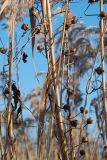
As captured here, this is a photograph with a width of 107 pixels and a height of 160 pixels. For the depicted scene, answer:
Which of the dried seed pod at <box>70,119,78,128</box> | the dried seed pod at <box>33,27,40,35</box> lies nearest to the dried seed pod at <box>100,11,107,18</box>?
the dried seed pod at <box>33,27,40,35</box>

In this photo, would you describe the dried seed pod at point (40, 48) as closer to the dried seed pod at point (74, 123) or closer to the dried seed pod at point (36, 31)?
the dried seed pod at point (36, 31)

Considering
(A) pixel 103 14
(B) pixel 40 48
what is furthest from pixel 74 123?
(A) pixel 103 14

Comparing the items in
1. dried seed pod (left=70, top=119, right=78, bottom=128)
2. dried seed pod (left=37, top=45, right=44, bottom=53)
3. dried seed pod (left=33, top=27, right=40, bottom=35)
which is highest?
dried seed pod (left=33, top=27, right=40, bottom=35)

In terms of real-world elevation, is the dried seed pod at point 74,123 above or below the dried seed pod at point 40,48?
below

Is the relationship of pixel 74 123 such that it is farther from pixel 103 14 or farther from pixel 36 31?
pixel 103 14

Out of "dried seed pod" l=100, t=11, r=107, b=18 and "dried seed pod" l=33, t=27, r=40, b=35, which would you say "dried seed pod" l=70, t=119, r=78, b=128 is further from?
"dried seed pod" l=100, t=11, r=107, b=18

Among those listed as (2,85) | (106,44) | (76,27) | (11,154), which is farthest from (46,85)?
(76,27)

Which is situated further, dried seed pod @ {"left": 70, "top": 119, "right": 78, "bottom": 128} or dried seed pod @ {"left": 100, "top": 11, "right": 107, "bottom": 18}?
dried seed pod @ {"left": 100, "top": 11, "right": 107, "bottom": 18}

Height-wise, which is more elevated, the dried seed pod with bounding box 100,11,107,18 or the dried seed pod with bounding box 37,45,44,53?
the dried seed pod with bounding box 100,11,107,18

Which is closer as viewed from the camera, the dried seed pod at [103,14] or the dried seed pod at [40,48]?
the dried seed pod at [40,48]

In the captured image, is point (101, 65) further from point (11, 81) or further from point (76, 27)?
point (76, 27)

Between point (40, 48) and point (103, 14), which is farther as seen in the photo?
point (103, 14)

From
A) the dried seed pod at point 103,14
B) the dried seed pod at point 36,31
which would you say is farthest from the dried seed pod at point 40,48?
the dried seed pod at point 103,14

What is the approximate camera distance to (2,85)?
2.07 meters
